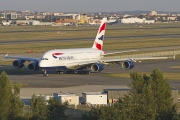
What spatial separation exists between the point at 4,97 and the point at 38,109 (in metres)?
2.44

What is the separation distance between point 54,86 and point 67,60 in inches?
501

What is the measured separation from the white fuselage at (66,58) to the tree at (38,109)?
40499 mm

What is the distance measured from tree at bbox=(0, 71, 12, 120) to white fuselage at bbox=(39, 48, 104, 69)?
1576 inches

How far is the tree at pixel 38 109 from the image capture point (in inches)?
1704

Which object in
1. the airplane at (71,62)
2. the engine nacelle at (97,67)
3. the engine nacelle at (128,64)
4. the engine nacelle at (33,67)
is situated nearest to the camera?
the airplane at (71,62)

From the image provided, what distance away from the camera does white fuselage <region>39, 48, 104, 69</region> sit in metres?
85.0

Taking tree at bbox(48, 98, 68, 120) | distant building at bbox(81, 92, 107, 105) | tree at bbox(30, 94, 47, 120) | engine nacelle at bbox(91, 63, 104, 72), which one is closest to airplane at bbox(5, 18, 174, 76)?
engine nacelle at bbox(91, 63, 104, 72)

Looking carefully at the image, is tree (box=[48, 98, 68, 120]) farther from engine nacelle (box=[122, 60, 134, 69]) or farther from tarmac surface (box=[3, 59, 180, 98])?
engine nacelle (box=[122, 60, 134, 69])

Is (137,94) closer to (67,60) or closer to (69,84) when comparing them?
(69,84)

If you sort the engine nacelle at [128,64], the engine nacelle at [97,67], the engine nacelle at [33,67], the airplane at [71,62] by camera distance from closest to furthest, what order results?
the airplane at [71,62] → the engine nacelle at [97,67] → the engine nacelle at [128,64] → the engine nacelle at [33,67]

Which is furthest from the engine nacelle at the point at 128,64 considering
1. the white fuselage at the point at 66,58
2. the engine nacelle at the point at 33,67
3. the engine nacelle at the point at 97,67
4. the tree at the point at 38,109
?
the tree at the point at 38,109

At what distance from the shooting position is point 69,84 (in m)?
76.7

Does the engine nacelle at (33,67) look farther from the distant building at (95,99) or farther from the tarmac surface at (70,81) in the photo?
the distant building at (95,99)

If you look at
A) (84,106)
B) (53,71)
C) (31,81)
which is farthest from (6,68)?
(84,106)
